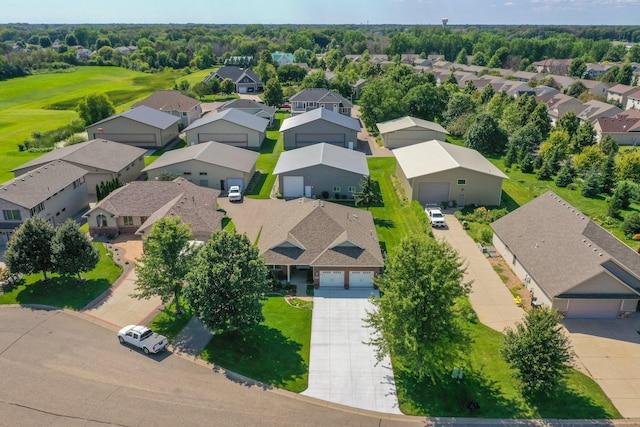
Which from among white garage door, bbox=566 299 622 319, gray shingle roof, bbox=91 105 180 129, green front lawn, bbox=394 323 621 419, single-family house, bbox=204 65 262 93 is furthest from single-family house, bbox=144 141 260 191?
single-family house, bbox=204 65 262 93

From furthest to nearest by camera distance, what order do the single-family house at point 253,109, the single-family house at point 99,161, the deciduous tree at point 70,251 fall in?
the single-family house at point 253,109
the single-family house at point 99,161
the deciduous tree at point 70,251

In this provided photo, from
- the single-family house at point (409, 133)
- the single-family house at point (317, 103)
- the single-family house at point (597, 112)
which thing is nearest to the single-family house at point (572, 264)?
the single-family house at point (409, 133)

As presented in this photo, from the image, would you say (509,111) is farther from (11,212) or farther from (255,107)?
(11,212)

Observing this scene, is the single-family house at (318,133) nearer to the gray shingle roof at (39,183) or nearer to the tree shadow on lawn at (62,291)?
the gray shingle roof at (39,183)

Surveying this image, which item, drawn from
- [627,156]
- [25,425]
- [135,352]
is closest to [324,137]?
[627,156]

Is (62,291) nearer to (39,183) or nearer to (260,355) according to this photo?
(39,183)

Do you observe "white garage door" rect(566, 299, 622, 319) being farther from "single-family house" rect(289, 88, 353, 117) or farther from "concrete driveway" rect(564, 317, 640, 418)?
"single-family house" rect(289, 88, 353, 117)
